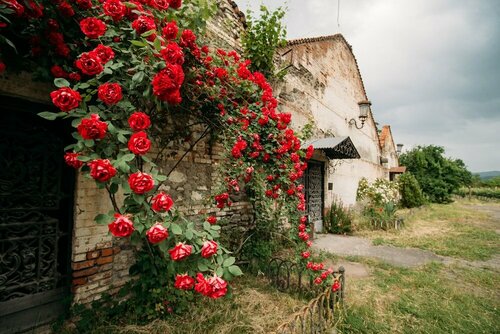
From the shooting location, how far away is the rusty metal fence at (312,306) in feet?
7.32

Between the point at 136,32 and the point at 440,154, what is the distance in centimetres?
2663

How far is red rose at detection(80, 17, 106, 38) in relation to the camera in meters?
1.74

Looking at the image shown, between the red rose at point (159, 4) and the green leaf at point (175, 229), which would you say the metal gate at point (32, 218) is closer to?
the red rose at point (159, 4)

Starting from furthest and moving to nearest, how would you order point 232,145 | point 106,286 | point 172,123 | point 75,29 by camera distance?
point 172,123
point 232,145
point 106,286
point 75,29

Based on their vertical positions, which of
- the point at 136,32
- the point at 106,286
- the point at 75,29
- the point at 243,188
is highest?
the point at 75,29

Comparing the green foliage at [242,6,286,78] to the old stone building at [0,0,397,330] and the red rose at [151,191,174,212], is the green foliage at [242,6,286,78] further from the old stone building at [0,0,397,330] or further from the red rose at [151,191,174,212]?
the red rose at [151,191,174,212]

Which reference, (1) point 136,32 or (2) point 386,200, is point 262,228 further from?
(2) point 386,200

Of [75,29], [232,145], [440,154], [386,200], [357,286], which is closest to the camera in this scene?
[75,29]

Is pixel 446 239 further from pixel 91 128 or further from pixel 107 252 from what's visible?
pixel 91 128

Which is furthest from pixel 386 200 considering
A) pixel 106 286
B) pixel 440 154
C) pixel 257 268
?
pixel 440 154

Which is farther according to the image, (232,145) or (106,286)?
(232,145)

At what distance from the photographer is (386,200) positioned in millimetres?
10188

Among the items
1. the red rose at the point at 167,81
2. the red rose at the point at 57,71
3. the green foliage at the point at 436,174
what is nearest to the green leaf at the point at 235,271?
the red rose at the point at 167,81

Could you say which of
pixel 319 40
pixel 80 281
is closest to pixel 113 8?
pixel 80 281
